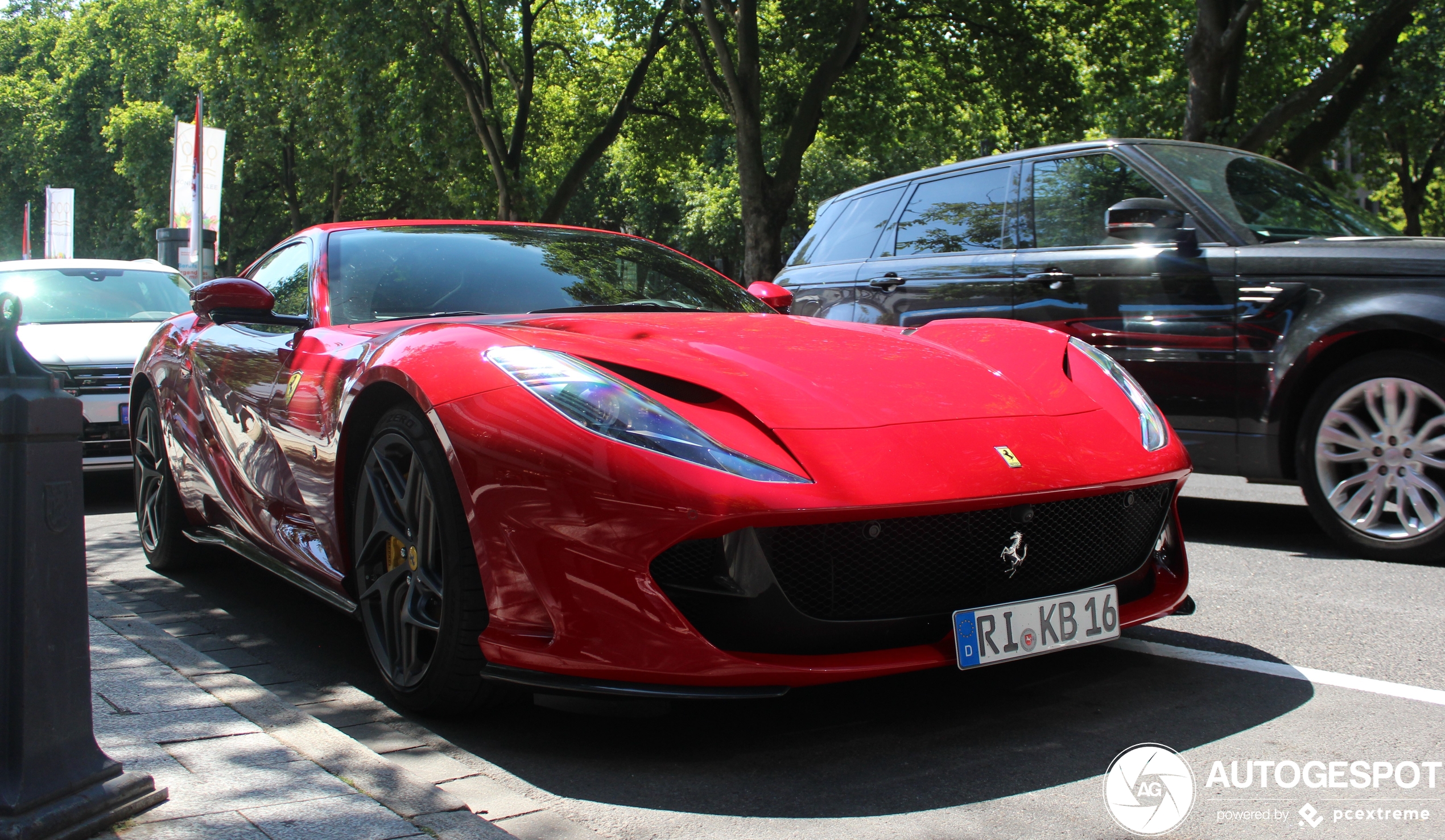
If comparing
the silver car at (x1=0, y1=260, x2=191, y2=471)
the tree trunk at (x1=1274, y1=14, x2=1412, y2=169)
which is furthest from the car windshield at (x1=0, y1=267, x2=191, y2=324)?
the tree trunk at (x1=1274, y1=14, x2=1412, y2=169)

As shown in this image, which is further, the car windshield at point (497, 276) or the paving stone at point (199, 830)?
the car windshield at point (497, 276)

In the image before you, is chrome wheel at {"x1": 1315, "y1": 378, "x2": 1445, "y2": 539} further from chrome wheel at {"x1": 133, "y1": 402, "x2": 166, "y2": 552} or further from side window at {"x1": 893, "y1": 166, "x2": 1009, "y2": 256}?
chrome wheel at {"x1": 133, "y1": 402, "x2": 166, "y2": 552}

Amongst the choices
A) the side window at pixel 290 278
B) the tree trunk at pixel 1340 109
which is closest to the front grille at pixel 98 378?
the side window at pixel 290 278

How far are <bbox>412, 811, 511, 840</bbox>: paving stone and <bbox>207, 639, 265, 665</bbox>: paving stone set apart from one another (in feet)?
5.44

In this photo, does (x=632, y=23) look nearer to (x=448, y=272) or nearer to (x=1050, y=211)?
(x=1050, y=211)

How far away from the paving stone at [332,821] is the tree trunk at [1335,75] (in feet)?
45.9

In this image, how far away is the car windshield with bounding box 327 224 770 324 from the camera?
13.2 ft

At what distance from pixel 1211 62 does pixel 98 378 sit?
458 inches

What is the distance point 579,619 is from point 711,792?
0.48 m

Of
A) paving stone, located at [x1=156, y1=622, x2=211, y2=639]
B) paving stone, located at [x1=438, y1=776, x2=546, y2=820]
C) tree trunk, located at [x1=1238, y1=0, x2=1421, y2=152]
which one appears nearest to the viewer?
paving stone, located at [x1=438, y1=776, x2=546, y2=820]

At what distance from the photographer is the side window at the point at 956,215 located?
22.0 ft

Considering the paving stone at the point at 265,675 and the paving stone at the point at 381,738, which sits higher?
the paving stone at the point at 381,738

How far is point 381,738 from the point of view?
317 centimetres

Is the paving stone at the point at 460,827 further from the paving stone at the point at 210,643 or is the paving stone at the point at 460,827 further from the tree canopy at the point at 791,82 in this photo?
the tree canopy at the point at 791,82
